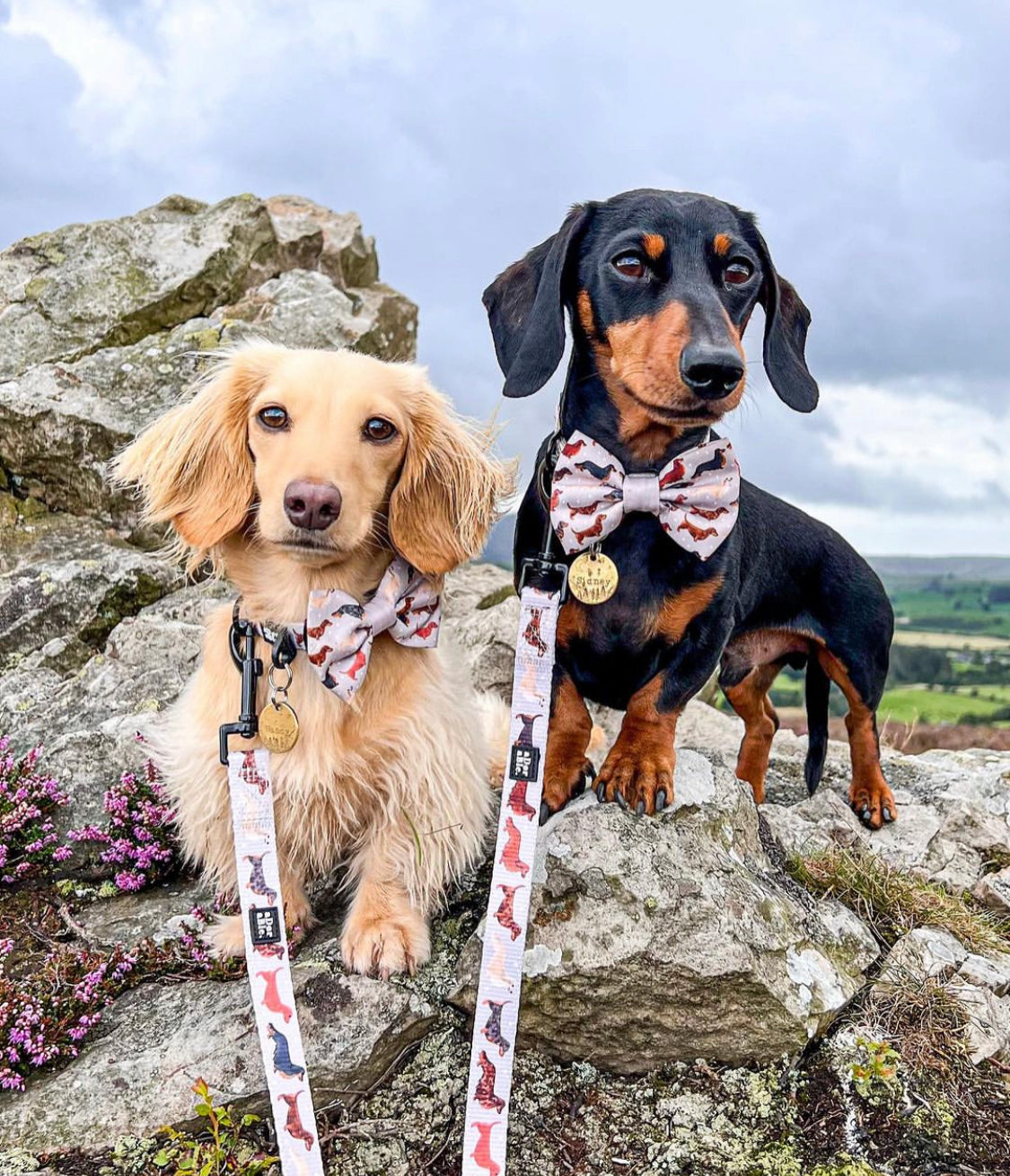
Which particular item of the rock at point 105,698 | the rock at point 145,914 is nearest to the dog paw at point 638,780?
the rock at point 145,914

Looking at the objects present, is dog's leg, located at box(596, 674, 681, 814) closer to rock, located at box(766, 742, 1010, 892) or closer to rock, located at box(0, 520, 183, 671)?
rock, located at box(766, 742, 1010, 892)

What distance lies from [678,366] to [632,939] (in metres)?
1.55

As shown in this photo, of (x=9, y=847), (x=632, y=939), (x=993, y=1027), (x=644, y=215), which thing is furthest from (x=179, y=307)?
(x=993, y=1027)

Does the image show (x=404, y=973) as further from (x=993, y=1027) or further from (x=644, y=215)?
(x=644, y=215)

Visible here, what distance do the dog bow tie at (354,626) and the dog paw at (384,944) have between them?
28.5 inches

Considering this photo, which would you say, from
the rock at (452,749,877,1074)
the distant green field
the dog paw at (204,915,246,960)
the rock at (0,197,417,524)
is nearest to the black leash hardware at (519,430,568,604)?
the rock at (452,749,877,1074)

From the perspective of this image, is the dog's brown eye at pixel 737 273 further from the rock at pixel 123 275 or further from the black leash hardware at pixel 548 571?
the rock at pixel 123 275

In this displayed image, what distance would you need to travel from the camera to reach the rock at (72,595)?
5.15 metres

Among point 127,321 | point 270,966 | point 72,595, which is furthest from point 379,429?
point 127,321

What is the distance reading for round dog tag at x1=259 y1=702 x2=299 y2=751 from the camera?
2631 millimetres

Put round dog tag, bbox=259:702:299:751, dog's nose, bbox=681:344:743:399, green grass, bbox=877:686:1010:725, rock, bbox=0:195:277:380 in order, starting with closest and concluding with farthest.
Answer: dog's nose, bbox=681:344:743:399 → round dog tag, bbox=259:702:299:751 → rock, bbox=0:195:277:380 → green grass, bbox=877:686:1010:725

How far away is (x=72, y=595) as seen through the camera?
17.3ft

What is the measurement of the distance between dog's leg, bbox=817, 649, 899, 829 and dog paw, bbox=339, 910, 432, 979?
2.03 m

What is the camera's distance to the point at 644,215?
2.74m
